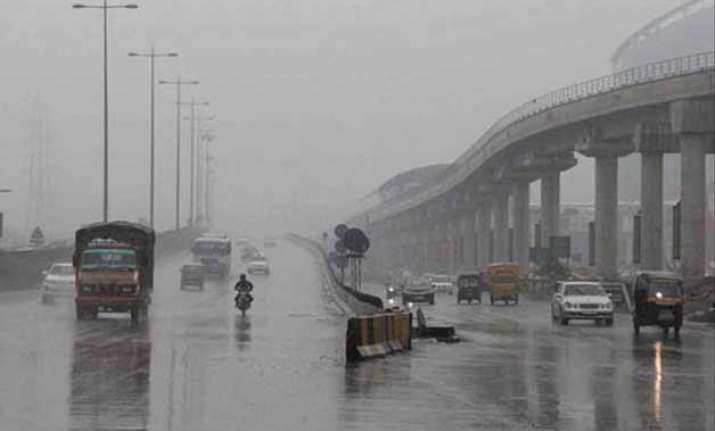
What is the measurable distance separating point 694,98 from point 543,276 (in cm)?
2826

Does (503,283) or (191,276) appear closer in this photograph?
(191,276)

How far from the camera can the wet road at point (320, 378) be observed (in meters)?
19.4

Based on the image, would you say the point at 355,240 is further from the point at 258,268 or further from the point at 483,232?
the point at 483,232

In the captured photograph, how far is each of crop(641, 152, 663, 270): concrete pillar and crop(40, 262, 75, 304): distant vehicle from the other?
3584 cm

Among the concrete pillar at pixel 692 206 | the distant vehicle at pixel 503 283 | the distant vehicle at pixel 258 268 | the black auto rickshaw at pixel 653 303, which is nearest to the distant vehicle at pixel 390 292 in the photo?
the distant vehicle at pixel 503 283

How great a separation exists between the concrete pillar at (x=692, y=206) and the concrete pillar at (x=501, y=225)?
5410 cm

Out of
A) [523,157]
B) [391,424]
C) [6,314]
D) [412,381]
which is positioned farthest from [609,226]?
[391,424]

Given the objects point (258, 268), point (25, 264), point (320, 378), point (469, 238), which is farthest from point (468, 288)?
point (469, 238)

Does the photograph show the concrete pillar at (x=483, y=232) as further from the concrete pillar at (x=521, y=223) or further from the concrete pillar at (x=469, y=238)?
the concrete pillar at (x=521, y=223)

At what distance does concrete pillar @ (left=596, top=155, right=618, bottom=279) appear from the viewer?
8975 centimetres

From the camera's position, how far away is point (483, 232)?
146750mm

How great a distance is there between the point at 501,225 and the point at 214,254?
40.4 meters

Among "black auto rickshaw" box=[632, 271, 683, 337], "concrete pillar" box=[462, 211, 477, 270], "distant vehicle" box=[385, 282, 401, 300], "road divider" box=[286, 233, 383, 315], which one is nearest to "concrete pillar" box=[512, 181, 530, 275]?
"concrete pillar" box=[462, 211, 477, 270]

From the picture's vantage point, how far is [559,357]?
35406 mm
